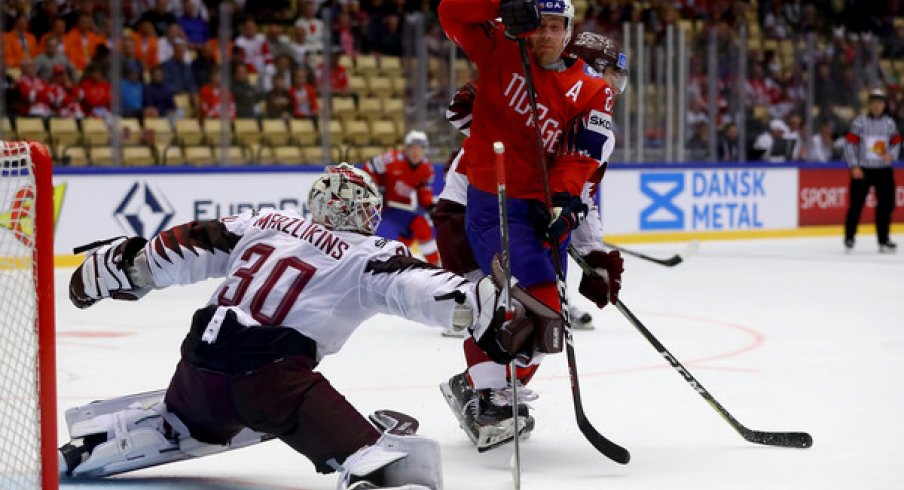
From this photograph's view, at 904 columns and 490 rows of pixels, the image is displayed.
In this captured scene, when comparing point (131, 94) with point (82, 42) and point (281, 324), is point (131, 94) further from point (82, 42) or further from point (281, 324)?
point (281, 324)

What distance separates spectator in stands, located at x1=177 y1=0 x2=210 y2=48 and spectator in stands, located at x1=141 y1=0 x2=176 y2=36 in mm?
88

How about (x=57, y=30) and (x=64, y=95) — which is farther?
(x=57, y=30)

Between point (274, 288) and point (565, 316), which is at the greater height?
point (274, 288)

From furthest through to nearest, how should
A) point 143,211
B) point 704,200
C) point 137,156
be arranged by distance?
point 704,200
point 137,156
point 143,211

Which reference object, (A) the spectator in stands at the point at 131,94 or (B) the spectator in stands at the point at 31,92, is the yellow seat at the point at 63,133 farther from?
(A) the spectator in stands at the point at 131,94

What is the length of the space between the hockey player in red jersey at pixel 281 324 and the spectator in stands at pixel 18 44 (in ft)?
21.2

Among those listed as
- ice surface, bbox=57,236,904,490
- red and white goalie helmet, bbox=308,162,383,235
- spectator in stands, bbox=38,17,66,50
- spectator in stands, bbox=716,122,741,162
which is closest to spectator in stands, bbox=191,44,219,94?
spectator in stands, bbox=38,17,66,50

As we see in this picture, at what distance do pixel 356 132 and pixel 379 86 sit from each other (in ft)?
1.26

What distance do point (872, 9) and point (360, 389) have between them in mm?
11982

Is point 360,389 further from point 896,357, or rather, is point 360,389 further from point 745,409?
point 896,357

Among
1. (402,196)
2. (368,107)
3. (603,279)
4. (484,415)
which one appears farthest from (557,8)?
(368,107)

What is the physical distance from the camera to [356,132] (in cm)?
1082

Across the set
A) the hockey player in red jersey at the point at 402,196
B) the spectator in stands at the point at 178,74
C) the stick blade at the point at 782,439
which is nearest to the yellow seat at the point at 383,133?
the spectator in stands at the point at 178,74

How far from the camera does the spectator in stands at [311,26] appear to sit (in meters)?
10.6
